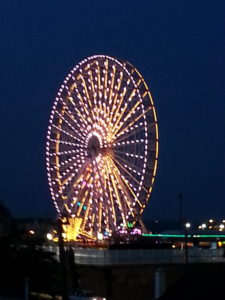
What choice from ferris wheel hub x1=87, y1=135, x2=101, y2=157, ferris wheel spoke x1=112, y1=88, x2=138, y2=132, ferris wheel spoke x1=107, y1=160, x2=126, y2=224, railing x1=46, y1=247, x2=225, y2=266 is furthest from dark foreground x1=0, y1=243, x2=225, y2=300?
ferris wheel spoke x1=112, y1=88, x2=138, y2=132

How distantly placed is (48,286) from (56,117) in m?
30.5

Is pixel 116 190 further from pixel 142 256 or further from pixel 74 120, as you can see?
pixel 142 256

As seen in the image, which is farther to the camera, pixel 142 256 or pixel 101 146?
pixel 101 146

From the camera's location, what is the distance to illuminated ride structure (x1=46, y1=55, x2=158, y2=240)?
57344mm

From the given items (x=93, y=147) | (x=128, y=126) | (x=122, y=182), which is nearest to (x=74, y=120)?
(x=93, y=147)

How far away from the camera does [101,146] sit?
57.3 meters

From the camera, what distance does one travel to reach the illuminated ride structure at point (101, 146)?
57344 mm

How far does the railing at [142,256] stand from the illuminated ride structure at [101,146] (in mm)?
A: 7699

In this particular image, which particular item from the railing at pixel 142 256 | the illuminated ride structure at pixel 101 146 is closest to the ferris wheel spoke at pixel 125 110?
the illuminated ride structure at pixel 101 146

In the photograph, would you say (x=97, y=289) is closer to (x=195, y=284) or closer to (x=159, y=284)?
(x=159, y=284)

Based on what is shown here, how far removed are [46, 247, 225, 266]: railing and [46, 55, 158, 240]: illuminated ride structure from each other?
25.3 feet

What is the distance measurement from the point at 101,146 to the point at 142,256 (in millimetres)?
11896

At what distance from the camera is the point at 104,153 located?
5747 cm

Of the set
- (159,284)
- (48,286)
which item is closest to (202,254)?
(159,284)
